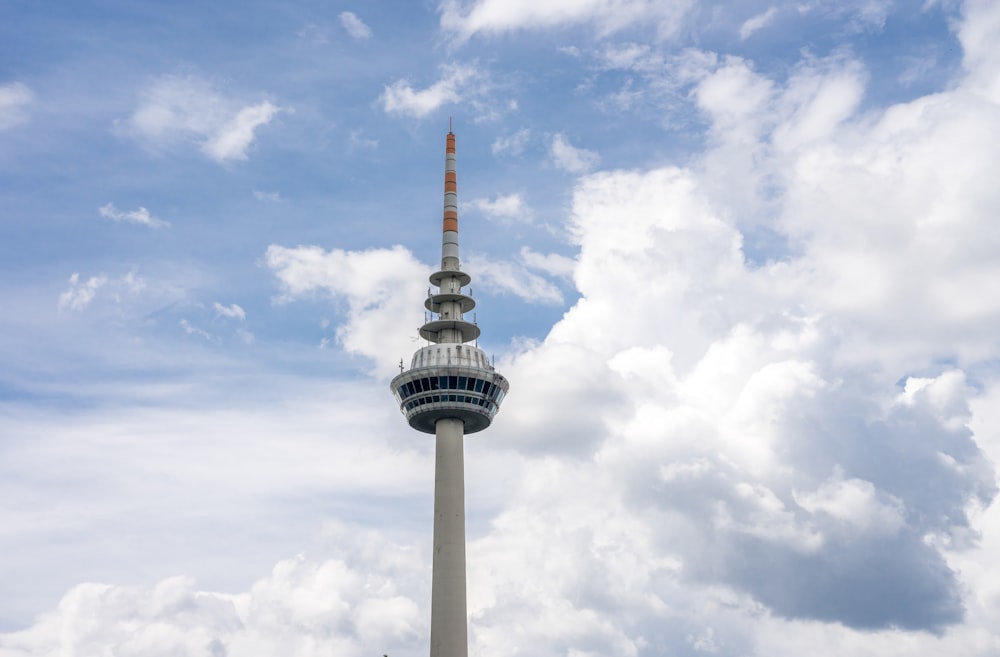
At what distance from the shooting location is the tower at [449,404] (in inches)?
5379

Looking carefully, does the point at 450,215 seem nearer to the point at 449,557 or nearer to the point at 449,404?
the point at 449,404

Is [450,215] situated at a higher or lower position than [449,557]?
higher

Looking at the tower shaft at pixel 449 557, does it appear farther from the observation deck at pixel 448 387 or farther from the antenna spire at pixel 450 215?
the antenna spire at pixel 450 215

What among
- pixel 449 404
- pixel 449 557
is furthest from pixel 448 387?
pixel 449 557

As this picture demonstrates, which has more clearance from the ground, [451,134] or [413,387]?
[451,134]

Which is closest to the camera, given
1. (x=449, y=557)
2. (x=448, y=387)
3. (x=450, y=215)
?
(x=449, y=557)

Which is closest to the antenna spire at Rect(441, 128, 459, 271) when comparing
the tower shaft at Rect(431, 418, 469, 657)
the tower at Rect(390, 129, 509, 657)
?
the tower at Rect(390, 129, 509, 657)

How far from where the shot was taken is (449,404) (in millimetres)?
145875

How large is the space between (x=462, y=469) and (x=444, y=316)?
24371 millimetres

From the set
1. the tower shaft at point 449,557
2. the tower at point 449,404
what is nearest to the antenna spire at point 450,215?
the tower at point 449,404

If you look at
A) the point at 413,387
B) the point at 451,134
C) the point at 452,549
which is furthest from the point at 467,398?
the point at 451,134

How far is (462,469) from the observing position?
144m

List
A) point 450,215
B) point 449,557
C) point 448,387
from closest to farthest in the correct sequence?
point 449,557
point 448,387
point 450,215

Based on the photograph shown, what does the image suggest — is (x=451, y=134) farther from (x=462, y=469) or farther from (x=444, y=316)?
(x=462, y=469)
